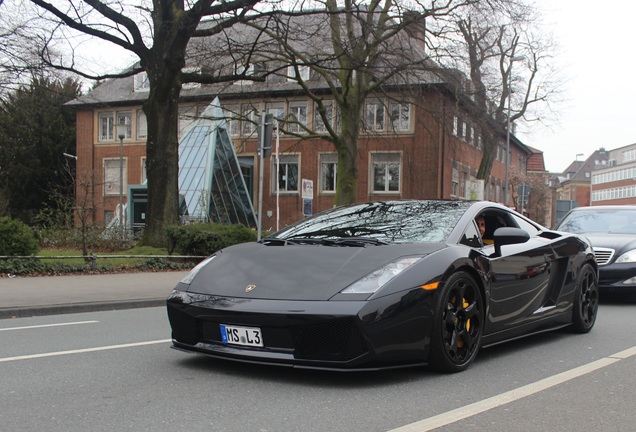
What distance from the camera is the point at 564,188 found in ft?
474

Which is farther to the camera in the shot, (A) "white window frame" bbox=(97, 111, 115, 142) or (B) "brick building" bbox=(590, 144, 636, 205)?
(B) "brick building" bbox=(590, 144, 636, 205)

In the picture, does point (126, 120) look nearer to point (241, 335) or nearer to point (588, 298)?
point (588, 298)

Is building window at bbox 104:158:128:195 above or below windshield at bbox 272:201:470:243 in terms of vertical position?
above

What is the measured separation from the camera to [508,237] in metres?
5.46

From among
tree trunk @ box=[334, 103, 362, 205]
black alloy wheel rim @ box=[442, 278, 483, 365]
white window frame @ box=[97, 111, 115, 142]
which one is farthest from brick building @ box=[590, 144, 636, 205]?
black alloy wheel rim @ box=[442, 278, 483, 365]

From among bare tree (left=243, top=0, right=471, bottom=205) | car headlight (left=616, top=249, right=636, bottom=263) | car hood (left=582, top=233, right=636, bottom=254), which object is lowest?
car headlight (left=616, top=249, right=636, bottom=263)

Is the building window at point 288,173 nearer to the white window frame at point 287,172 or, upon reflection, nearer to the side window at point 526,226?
the white window frame at point 287,172

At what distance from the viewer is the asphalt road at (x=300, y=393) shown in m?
3.69

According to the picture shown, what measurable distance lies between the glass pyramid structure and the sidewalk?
19.0 metres

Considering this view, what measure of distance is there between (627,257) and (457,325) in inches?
241

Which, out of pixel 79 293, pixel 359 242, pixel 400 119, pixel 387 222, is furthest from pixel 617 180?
pixel 359 242

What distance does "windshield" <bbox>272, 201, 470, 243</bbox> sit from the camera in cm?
525

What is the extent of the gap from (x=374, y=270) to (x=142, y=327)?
4.03m

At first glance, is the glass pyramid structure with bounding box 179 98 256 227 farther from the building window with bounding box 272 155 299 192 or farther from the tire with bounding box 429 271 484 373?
the tire with bounding box 429 271 484 373
